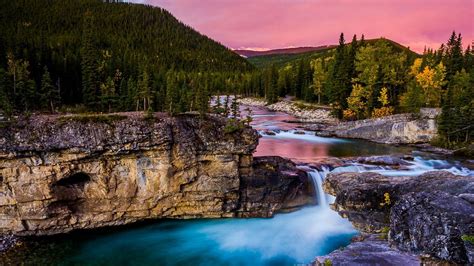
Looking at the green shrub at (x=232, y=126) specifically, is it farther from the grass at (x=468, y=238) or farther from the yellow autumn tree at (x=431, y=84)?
the yellow autumn tree at (x=431, y=84)

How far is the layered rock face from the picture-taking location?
69.2 feet

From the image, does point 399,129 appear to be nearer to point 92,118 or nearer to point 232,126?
point 232,126

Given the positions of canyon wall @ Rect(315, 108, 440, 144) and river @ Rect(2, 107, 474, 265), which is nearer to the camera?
river @ Rect(2, 107, 474, 265)

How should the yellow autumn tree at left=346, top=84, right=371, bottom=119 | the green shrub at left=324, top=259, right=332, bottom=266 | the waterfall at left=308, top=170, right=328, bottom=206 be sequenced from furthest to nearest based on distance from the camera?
the yellow autumn tree at left=346, top=84, right=371, bottom=119, the waterfall at left=308, top=170, right=328, bottom=206, the green shrub at left=324, top=259, right=332, bottom=266

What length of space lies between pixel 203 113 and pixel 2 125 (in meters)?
12.6

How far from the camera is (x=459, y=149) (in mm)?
41250

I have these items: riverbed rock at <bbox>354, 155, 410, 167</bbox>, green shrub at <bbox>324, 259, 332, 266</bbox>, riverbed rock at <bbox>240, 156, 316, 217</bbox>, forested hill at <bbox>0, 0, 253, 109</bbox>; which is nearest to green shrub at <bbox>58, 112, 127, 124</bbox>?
riverbed rock at <bbox>240, 156, 316, 217</bbox>

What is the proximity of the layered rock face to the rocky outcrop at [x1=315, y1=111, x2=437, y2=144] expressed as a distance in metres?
29.3

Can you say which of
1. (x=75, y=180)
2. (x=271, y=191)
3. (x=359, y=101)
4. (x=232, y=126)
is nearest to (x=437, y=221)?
(x=271, y=191)

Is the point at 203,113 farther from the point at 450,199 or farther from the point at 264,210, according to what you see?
the point at 450,199

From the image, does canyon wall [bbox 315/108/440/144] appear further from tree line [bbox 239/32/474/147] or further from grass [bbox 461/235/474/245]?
grass [bbox 461/235/474/245]

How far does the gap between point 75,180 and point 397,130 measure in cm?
4311

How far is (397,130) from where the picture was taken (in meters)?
49.2

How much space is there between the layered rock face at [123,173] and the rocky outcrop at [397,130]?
29.3 meters
